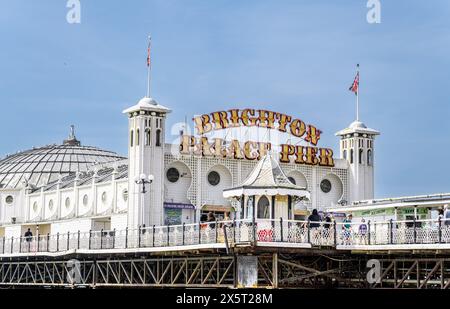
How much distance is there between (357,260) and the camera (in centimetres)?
4328

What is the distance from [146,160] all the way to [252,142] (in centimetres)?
866

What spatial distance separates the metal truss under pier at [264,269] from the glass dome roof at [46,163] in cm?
2968

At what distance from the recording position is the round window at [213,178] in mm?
62031

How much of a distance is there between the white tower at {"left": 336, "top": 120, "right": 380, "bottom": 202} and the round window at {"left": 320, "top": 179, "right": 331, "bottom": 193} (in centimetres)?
191

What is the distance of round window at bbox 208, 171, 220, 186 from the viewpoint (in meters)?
62.0

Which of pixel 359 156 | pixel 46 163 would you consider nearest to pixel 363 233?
pixel 359 156

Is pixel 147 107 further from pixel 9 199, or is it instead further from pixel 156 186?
pixel 9 199

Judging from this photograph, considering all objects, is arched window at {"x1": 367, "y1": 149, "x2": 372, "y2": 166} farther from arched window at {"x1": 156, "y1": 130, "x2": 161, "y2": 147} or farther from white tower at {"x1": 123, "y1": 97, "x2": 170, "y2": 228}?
arched window at {"x1": 156, "y1": 130, "x2": 161, "y2": 147}

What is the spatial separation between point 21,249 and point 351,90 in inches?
1049

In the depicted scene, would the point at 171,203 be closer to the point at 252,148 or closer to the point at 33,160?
the point at 252,148

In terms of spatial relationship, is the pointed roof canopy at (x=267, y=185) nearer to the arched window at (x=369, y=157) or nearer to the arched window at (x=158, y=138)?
the arched window at (x=158, y=138)

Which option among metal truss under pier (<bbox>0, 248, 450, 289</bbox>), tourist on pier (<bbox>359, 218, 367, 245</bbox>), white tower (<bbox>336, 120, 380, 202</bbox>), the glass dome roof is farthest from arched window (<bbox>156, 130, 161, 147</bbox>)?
the glass dome roof

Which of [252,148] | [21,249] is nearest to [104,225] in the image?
[21,249]
